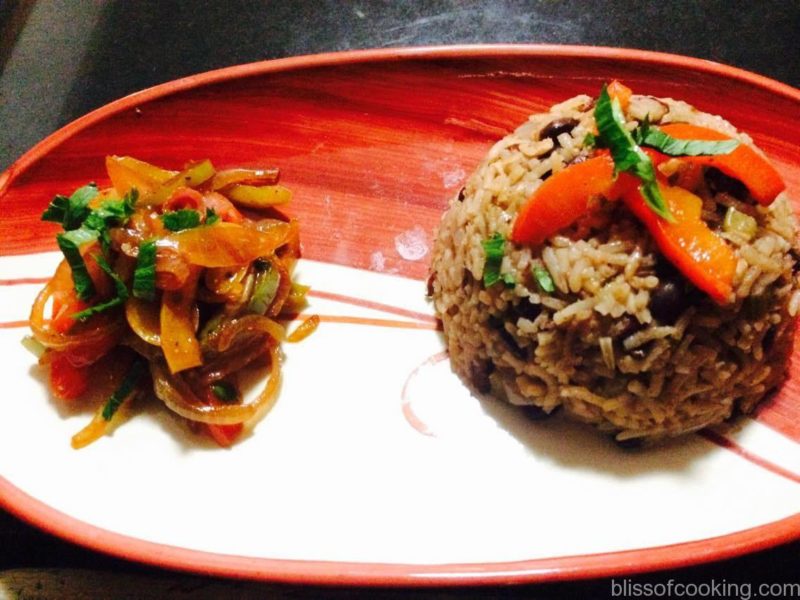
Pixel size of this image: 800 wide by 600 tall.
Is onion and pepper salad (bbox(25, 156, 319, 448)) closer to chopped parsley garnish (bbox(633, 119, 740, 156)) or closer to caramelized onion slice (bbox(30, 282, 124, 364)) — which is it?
caramelized onion slice (bbox(30, 282, 124, 364))

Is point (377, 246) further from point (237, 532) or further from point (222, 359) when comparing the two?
point (237, 532)

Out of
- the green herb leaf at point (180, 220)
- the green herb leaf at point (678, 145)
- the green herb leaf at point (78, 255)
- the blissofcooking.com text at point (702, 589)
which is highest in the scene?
the green herb leaf at point (678, 145)

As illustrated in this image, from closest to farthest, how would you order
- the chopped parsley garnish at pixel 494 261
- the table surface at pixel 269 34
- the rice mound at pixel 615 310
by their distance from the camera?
the rice mound at pixel 615 310
the chopped parsley garnish at pixel 494 261
the table surface at pixel 269 34

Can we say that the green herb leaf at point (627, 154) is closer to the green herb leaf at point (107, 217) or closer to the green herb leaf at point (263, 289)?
the green herb leaf at point (263, 289)

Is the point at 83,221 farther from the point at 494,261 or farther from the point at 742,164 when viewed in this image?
the point at 742,164

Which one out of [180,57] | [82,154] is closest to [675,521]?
[82,154]

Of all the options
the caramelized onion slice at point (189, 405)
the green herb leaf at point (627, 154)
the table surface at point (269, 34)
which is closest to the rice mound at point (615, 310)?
the green herb leaf at point (627, 154)

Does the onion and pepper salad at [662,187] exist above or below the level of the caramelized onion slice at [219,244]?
above
